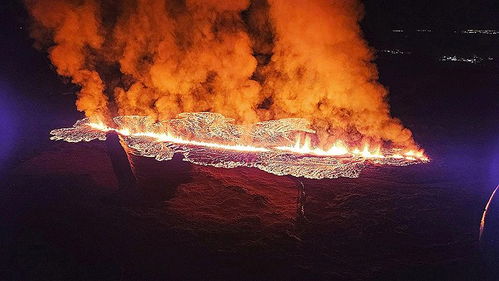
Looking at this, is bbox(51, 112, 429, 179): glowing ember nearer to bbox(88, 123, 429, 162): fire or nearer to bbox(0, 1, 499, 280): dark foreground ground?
bbox(88, 123, 429, 162): fire

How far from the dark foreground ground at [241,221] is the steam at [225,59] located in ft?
5.81

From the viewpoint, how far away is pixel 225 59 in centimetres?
994

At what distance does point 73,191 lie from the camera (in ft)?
22.4

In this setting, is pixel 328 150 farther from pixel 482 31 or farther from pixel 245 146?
pixel 482 31

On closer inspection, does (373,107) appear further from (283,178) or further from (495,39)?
(495,39)

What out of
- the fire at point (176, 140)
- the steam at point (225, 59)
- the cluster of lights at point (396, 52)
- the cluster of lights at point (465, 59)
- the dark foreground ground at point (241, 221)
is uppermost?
the cluster of lights at point (396, 52)

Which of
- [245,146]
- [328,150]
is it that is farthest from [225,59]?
[328,150]

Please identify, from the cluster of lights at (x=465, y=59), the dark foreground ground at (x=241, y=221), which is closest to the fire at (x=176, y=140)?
the dark foreground ground at (x=241, y=221)

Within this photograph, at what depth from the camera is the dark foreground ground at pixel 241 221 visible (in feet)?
15.1

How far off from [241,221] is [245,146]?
11.6 ft

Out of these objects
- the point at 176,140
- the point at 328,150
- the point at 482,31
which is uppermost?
the point at 482,31

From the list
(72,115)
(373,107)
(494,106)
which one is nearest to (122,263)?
(373,107)

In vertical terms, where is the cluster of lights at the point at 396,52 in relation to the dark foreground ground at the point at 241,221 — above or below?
above

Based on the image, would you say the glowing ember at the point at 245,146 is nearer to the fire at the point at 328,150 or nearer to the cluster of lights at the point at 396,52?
the fire at the point at 328,150
